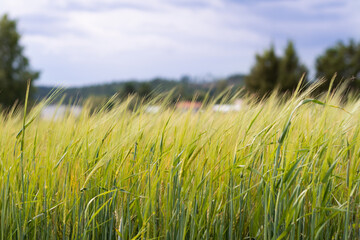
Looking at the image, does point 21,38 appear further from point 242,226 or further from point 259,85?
point 242,226

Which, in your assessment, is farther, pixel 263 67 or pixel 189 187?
pixel 263 67

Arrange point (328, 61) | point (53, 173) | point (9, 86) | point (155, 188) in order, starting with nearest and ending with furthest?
point (155, 188), point (53, 173), point (9, 86), point (328, 61)

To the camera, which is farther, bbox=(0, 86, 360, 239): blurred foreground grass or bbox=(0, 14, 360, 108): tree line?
bbox=(0, 14, 360, 108): tree line

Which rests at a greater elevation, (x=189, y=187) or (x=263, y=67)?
(x=263, y=67)

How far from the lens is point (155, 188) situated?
1415 millimetres

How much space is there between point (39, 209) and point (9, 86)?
19493 millimetres

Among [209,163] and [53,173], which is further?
[53,173]

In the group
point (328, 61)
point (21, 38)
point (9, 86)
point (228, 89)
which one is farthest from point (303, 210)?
point (328, 61)

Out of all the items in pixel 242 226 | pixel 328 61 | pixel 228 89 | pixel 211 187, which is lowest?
pixel 242 226

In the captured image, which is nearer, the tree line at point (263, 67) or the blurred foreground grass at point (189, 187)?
the blurred foreground grass at point (189, 187)

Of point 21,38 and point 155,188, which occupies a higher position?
→ point 21,38

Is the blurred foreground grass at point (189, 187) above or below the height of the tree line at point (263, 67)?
below

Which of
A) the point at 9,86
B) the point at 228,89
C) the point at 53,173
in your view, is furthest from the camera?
the point at 9,86

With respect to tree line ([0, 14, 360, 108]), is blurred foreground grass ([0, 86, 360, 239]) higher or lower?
Answer: lower
